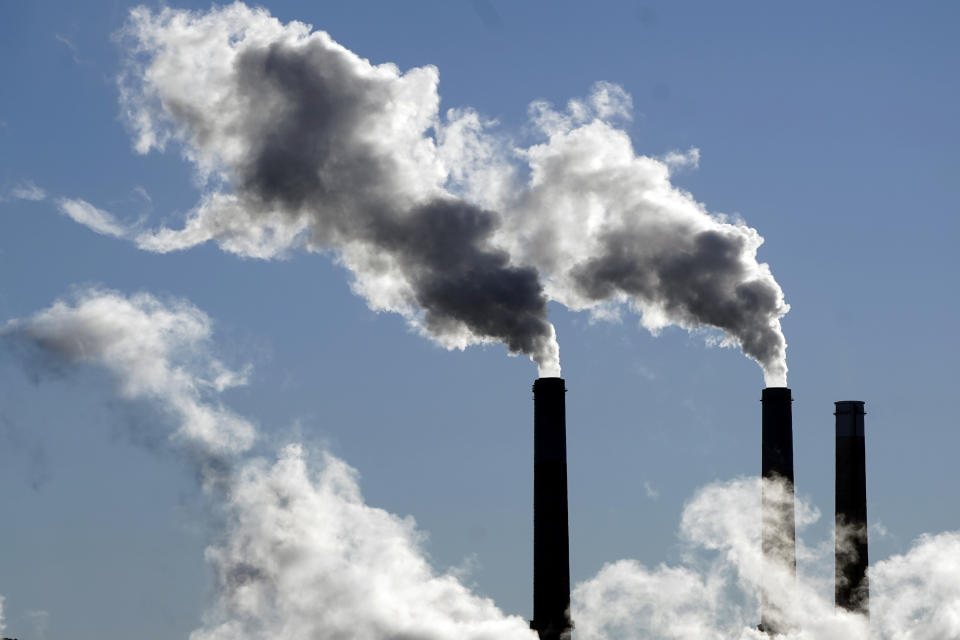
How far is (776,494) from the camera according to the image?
51250 mm

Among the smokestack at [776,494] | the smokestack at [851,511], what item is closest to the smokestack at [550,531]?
the smokestack at [776,494]

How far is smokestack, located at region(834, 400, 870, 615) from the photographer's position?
163ft

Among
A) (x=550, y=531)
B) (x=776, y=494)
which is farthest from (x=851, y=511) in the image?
(x=550, y=531)

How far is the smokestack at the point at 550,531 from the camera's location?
151 ft

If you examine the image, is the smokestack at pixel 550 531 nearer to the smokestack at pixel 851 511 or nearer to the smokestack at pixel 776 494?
the smokestack at pixel 776 494

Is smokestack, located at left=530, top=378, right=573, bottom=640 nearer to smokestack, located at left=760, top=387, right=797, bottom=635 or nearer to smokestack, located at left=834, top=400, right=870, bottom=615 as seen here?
smokestack, located at left=760, top=387, right=797, bottom=635

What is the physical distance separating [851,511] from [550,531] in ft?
28.7

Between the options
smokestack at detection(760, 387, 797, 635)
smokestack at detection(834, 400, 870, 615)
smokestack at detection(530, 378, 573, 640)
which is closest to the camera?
smokestack at detection(530, 378, 573, 640)

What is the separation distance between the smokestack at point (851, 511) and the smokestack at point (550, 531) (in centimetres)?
813

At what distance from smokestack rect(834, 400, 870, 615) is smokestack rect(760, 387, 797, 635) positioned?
4.65 ft

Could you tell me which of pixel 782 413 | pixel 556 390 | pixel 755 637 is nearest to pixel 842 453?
pixel 782 413

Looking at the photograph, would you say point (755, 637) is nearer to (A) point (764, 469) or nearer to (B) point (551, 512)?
(A) point (764, 469)

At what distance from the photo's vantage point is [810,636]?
49.8 meters

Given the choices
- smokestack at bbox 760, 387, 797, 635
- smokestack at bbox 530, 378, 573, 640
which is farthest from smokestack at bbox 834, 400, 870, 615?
smokestack at bbox 530, 378, 573, 640
